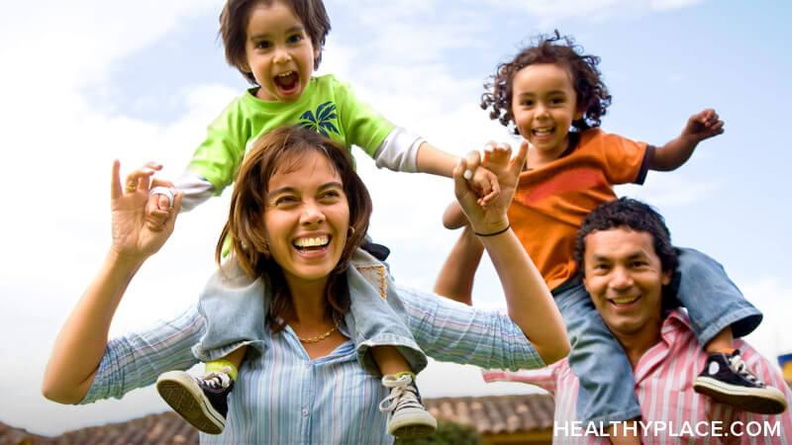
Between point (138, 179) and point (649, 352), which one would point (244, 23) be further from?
point (649, 352)

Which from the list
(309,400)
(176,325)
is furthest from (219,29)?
(309,400)

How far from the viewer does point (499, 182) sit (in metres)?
2.82

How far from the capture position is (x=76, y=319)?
284 cm

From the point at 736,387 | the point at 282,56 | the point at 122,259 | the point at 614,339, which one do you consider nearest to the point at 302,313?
the point at 122,259

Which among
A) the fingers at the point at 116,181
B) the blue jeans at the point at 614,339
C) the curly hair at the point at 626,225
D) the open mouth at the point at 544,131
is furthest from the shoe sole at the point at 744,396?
the fingers at the point at 116,181

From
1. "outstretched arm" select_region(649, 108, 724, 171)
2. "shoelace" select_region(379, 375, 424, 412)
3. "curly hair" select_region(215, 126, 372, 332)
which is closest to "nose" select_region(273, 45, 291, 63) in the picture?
"curly hair" select_region(215, 126, 372, 332)

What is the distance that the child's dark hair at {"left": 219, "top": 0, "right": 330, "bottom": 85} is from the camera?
3652 millimetres

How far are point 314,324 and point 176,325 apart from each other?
0.39 meters

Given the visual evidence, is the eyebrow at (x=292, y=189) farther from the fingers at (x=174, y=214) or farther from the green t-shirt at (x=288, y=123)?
the green t-shirt at (x=288, y=123)

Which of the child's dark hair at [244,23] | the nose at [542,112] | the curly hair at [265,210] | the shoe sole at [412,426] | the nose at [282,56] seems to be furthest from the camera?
the nose at [542,112]

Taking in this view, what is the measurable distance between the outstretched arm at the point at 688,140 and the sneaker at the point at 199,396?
217 cm

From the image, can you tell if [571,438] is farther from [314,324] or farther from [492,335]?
[314,324]

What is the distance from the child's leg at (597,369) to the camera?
383cm

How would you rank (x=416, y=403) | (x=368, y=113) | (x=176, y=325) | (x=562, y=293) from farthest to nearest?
1. (x=562, y=293)
2. (x=368, y=113)
3. (x=176, y=325)
4. (x=416, y=403)
